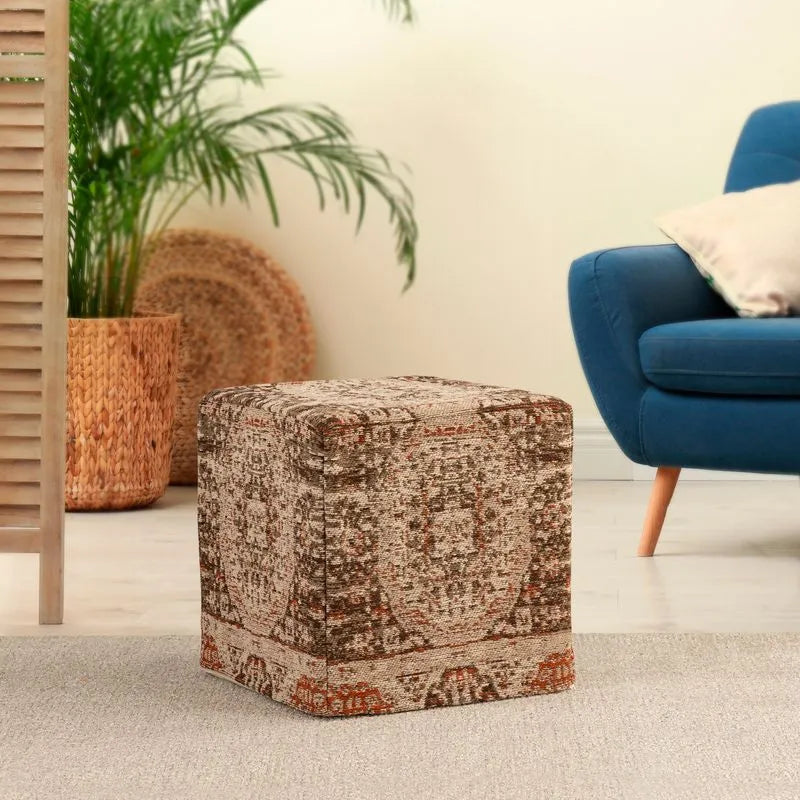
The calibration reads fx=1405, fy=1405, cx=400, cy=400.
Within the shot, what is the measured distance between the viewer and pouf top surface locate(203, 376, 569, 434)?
5.32 ft

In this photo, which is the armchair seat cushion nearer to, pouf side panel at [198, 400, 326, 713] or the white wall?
pouf side panel at [198, 400, 326, 713]

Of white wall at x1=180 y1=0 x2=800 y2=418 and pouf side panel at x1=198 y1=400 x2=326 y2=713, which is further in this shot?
white wall at x1=180 y1=0 x2=800 y2=418

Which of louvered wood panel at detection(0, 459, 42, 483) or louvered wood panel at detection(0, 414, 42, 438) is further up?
louvered wood panel at detection(0, 414, 42, 438)

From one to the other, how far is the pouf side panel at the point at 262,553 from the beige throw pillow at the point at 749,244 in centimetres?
125

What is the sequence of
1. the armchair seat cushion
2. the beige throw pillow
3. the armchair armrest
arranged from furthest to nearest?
the beige throw pillow
the armchair armrest
the armchair seat cushion

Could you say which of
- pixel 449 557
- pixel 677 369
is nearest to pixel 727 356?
pixel 677 369

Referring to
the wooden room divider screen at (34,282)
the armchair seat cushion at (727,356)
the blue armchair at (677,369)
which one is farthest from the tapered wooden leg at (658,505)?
the wooden room divider screen at (34,282)

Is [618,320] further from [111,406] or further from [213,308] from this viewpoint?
[213,308]

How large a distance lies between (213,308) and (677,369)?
4.62 ft

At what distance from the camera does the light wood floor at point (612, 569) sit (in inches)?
86.1

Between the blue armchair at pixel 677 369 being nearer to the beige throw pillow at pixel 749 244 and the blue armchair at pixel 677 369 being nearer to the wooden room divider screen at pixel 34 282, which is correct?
the beige throw pillow at pixel 749 244

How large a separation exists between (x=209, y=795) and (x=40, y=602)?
31.4 inches

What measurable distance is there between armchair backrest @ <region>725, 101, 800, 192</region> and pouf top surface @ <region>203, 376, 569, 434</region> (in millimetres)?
1371

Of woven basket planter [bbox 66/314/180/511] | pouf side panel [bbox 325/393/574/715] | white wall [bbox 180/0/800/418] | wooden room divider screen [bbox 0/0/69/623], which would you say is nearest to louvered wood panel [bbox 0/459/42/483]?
wooden room divider screen [bbox 0/0/69/623]
